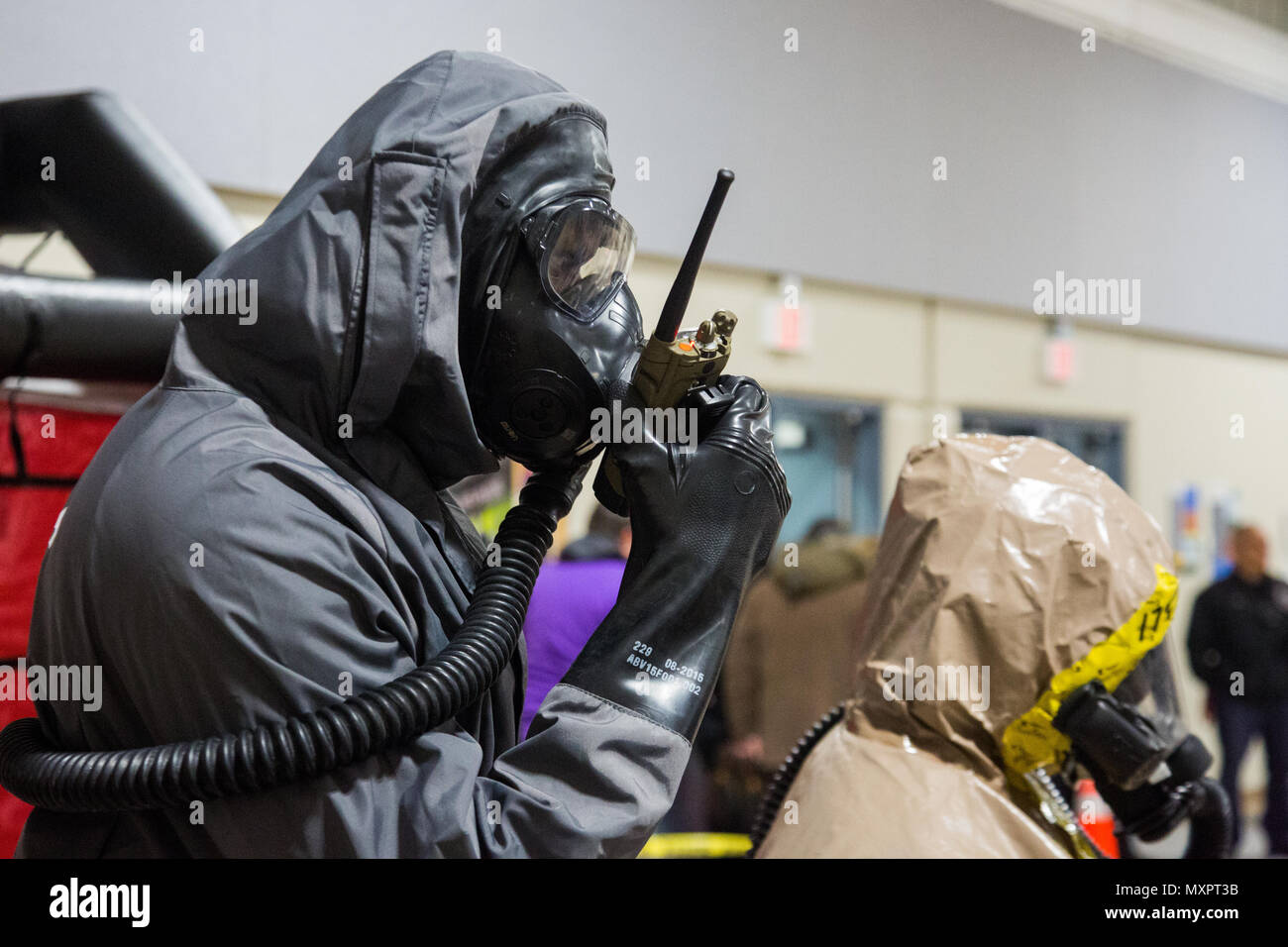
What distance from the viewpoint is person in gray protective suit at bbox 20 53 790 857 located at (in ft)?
2.76

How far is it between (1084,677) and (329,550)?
41.4 inches

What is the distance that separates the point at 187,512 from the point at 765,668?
2.84 metres

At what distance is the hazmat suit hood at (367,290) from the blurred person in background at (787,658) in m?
2.42

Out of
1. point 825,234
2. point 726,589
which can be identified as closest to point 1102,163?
point 825,234

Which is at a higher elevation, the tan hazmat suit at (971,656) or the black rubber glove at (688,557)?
the black rubber glove at (688,557)

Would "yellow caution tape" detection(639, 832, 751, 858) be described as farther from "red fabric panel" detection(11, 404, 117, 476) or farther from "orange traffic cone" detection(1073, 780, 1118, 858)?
"red fabric panel" detection(11, 404, 117, 476)

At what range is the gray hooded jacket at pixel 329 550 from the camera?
0.84 meters

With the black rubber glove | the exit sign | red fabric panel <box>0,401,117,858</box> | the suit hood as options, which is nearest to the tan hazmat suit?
the suit hood

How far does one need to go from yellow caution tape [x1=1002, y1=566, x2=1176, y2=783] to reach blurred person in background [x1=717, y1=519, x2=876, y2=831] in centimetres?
169

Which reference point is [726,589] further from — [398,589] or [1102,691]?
[1102,691]

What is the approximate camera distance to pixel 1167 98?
4.63 meters

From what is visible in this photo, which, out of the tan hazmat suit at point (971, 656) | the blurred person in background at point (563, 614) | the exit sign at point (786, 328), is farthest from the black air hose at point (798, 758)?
the exit sign at point (786, 328)

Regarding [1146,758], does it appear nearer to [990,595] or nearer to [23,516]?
[990,595]

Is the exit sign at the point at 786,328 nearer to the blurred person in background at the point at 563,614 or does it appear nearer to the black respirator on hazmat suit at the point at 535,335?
the blurred person in background at the point at 563,614
